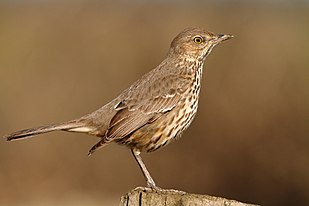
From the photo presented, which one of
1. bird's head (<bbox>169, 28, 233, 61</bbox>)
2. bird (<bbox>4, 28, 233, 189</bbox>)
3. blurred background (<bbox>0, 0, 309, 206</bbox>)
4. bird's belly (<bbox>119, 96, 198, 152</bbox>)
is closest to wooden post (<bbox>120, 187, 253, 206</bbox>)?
bird (<bbox>4, 28, 233, 189</bbox>)

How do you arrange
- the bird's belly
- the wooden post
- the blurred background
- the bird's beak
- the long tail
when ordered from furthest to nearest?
the blurred background → the bird's beak → the bird's belly → the long tail → the wooden post

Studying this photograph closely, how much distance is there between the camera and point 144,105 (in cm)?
859

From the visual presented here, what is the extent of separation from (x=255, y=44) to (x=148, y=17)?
224cm

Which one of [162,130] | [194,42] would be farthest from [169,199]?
[194,42]

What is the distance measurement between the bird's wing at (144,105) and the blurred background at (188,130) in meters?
6.17

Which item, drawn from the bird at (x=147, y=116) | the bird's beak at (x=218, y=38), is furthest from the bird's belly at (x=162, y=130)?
the bird's beak at (x=218, y=38)

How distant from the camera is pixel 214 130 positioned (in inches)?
608

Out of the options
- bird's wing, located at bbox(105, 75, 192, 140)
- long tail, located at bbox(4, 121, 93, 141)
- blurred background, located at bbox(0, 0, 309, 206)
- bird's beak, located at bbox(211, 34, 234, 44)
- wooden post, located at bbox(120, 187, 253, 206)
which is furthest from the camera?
blurred background, located at bbox(0, 0, 309, 206)

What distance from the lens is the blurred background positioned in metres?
15.3

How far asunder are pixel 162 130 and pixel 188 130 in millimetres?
6526

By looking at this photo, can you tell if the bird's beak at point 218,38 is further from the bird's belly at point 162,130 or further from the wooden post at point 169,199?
the wooden post at point 169,199

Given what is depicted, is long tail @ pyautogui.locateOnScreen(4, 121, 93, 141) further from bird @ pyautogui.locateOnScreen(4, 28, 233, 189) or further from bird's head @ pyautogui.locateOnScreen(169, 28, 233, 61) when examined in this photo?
bird's head @ pyautogui.locateOnScreen(169, 28, 233, 61)

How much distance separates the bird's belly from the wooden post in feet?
7.27

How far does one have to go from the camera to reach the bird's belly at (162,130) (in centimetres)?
855
